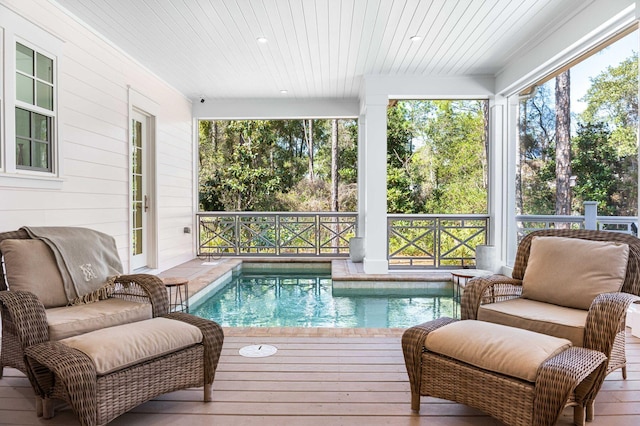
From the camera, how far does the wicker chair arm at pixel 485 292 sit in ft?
8.13

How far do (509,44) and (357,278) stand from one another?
332 cm

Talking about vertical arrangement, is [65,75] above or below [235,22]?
below

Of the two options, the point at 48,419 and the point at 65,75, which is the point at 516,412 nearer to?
the point at 48,419

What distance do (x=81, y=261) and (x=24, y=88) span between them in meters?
1.67

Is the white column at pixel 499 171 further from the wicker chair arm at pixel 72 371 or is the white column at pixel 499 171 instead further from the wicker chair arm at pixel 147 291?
the wicker chair arm at pixel 72 371

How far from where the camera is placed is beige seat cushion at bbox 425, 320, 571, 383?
1709 millimetres

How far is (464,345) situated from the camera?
190 cm

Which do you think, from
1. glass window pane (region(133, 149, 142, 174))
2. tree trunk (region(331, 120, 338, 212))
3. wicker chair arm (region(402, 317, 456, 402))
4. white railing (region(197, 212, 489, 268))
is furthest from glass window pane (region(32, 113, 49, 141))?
tree trunk (region(331, 120, 338, 212))

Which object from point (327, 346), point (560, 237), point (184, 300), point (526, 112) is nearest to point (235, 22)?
point (184, 300)

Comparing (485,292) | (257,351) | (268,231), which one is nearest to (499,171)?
(485,292)

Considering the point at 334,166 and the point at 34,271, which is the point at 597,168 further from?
the point at 334,166

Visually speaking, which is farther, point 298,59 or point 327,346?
point 298,59

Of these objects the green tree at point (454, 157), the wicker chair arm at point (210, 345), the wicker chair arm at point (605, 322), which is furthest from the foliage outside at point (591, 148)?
the wicker chair arm at point (210, 345)

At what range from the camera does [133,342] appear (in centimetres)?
190
